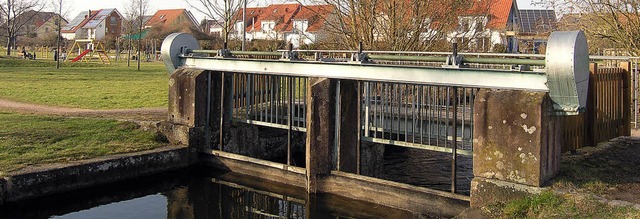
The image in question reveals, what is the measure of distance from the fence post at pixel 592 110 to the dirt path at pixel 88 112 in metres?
10.2

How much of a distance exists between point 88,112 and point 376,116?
375 inches

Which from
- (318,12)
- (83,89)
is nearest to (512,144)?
(318,12)

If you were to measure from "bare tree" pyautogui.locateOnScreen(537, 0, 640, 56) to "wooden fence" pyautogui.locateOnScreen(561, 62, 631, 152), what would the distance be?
23.8ft

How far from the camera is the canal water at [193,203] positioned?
9312 millimetres

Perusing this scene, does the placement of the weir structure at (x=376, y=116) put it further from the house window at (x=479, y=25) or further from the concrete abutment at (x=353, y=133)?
the house window at (x=479, y=25)

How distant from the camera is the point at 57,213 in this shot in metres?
9.27

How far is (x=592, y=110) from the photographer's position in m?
9.84

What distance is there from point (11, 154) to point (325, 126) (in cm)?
569

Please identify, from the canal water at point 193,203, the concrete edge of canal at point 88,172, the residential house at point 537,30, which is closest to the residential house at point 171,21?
the residential house at point 537,30

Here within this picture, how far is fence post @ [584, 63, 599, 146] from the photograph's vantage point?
9.70 meters

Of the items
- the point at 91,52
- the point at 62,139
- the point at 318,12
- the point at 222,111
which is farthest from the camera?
the point at 91,52

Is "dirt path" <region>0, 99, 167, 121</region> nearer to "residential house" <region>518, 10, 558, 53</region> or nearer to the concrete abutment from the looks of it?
the concrete abutment

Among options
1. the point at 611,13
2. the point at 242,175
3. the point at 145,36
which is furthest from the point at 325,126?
the point at 145,36

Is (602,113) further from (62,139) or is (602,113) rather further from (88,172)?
(62,139)
